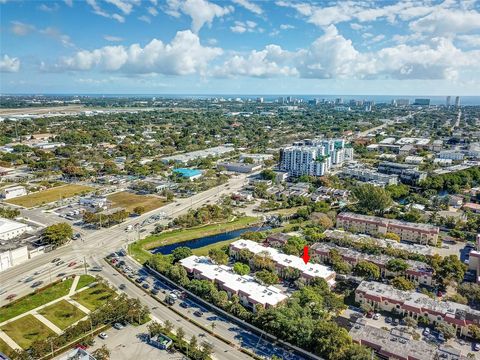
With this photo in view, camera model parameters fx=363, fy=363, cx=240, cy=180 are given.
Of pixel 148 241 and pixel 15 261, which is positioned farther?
pixel 148 241

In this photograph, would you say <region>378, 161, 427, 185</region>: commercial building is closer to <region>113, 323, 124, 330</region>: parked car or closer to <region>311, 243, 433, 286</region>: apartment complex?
<region>311, 243, 433, 286</region>: apartment complex

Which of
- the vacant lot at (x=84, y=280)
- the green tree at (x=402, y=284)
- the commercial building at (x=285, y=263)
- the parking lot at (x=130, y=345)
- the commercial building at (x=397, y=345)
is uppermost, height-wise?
the green tree at (x=402, y=284)

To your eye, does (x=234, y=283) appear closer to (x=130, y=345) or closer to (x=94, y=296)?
(x=130, y=345)

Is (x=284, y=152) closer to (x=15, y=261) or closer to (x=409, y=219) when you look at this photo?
(x=409, y=219)

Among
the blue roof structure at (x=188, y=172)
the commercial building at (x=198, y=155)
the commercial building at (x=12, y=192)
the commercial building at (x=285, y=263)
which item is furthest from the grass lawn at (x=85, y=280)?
the commercial building at (x=198, y=155)

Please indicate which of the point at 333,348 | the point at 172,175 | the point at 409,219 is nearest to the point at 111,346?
the point at 333,348

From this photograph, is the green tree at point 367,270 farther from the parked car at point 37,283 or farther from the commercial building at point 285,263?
the parked car at point 37,283
